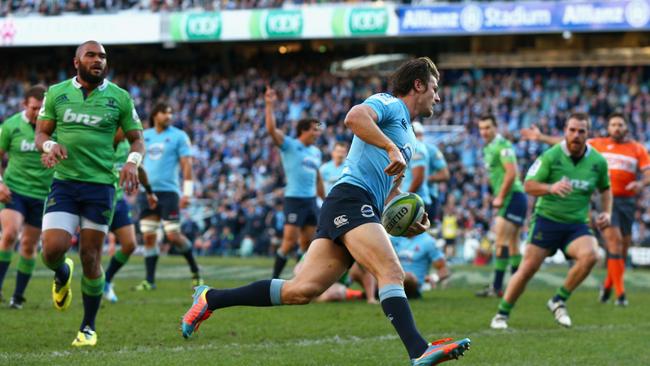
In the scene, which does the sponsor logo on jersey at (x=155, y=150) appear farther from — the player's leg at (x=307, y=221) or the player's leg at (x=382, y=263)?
the player's leg at (x=382, y=263)

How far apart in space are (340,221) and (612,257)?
27.1 feet

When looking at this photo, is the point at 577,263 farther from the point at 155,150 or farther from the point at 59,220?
the point at 155,150

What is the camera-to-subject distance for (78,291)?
13922 mm

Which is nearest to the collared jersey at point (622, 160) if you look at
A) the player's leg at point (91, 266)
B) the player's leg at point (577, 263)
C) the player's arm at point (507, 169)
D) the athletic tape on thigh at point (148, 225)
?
the player's arm at point (507, 169)

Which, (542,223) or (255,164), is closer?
(542,223)

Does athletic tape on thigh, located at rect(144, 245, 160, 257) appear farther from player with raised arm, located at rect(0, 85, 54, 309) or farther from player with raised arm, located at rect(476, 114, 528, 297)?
player with raised arm, located at rect(476, 114, 528, 297)

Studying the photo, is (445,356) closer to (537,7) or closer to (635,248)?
(635,248)

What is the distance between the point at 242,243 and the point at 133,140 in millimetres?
22591

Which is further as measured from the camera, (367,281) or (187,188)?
(187,188)

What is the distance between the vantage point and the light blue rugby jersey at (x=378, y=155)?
673 cm

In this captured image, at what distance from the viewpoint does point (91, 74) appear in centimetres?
831

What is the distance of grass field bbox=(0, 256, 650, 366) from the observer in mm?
7875

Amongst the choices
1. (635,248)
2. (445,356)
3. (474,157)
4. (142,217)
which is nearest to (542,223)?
(445,356)

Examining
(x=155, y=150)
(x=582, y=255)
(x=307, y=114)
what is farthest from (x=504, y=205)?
(x=307, y=114)
